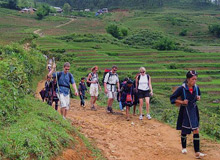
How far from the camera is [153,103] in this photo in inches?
846

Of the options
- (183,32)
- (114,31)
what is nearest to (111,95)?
(114,31)

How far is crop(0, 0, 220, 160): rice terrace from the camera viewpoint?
580 cm

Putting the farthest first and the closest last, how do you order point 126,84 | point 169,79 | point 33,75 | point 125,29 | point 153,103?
point 125,29 < point 169,79 < point 153,103 < point 33,75 < point 126,84

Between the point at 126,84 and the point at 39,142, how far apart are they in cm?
540

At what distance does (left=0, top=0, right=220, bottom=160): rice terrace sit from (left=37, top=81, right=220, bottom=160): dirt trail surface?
0.9 inches

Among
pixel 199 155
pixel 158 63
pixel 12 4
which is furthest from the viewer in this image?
pixel 12 4

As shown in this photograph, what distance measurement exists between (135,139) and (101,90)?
3.66 metres

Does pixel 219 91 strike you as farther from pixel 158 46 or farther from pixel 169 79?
pixel 158 46

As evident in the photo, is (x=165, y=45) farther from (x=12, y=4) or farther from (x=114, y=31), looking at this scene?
(x=12, y=4)

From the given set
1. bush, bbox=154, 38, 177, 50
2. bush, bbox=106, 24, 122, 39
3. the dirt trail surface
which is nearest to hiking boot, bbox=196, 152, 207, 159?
the dirt trail surface

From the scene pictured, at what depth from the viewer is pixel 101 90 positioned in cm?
1128

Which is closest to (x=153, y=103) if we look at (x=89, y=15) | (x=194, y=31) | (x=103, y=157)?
(x=103, y=157)

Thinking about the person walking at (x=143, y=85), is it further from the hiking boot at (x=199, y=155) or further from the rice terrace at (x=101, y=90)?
the hiking boot at (x=199, y=155)

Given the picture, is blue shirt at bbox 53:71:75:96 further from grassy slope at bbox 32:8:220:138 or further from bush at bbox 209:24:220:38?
bush at bbox 209:24:220:38
